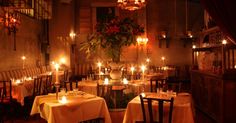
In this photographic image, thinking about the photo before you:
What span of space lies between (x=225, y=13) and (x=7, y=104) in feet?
16.9

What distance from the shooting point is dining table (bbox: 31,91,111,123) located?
3916 mm

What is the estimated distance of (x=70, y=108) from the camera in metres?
4.02

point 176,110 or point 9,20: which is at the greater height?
point 9,20

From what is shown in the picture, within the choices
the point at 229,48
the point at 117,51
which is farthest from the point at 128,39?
the point at 229,48

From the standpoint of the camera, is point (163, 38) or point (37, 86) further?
point (163, 38)

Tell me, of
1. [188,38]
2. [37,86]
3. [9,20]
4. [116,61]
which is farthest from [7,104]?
[188,38]

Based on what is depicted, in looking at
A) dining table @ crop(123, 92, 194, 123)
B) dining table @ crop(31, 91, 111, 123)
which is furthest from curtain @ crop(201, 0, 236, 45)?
dining table @ crop(31, 91, 111, 123)

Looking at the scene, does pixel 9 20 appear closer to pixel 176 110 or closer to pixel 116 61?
pixel 116 61

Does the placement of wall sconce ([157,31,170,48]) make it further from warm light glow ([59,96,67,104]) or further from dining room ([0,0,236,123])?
warm light glow ([59,96,67,104])

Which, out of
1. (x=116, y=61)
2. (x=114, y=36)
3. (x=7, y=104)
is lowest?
(x=7, y=104)

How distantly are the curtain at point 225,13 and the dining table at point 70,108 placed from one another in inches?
91.0

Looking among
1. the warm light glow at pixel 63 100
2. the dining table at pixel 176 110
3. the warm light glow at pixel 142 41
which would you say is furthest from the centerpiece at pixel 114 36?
the warm light glow at pixel 142 41

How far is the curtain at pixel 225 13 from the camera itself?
2.63 m

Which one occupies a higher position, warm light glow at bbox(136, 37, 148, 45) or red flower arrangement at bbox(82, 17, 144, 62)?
warm light glow at bbox(136, 37, 148, 45)
